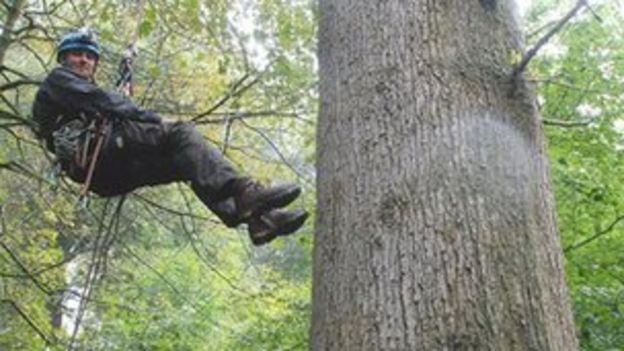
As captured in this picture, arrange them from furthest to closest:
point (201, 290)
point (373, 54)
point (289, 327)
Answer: point (201, 290) < point (289, 327) < point (373, 54)

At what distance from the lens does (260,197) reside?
3.19m

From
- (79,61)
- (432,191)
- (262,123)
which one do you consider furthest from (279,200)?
(262,123)

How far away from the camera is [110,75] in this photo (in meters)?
7.67

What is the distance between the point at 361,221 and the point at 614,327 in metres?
3.65

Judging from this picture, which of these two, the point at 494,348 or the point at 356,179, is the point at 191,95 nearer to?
the point at 356,179

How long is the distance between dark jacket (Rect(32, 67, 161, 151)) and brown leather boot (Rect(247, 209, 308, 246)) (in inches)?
33.4

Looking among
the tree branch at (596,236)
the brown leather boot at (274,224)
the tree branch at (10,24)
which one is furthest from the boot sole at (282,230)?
the tree branch at (10,24)

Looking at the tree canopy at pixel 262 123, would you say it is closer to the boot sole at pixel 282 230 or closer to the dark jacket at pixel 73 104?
the dark jacket at pixel 73 104

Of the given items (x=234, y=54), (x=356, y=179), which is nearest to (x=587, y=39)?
(x=234, y=54)

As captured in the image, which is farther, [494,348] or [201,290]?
[201,290]

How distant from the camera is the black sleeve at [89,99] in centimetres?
364

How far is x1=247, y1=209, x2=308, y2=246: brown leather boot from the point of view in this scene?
315 cm

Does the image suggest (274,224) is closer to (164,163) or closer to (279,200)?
(279,200)

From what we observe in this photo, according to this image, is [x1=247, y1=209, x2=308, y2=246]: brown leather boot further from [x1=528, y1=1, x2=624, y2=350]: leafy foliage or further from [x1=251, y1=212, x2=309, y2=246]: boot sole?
[x1=528, y1=1, x2=624, y2=350]: leafy foliage
